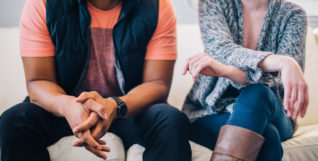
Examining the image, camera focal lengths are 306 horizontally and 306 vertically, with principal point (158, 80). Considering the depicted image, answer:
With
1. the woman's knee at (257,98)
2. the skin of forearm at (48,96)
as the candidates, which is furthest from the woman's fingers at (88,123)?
the woman's knee at (257,98)

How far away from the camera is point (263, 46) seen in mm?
1054

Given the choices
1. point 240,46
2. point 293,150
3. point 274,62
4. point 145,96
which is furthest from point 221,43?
point 293,150

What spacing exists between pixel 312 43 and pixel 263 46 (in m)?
0.49

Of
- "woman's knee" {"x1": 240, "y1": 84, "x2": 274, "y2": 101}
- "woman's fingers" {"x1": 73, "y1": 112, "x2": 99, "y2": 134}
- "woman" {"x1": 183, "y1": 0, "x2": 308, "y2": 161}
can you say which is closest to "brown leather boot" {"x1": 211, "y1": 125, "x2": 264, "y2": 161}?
"woman" {"x1": 183, "y1": 0, "x2": 308, "y2": 161}

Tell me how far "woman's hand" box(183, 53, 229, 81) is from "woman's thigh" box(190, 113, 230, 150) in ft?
0.54

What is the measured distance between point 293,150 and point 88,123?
629 millimetres

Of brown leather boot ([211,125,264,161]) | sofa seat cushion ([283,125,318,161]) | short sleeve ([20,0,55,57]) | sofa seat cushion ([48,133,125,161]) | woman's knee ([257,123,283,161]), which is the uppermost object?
short sleeve ([20,0,55,57])

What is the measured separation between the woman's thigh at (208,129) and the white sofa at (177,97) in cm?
3

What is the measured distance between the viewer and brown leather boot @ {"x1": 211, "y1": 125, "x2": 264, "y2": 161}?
2.40ft

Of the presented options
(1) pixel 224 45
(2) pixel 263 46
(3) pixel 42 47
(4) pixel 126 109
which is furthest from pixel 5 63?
(2) pixel 263 46

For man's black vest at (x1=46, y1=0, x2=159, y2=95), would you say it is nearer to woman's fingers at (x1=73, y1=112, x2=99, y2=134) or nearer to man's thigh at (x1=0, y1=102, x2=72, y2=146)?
man's thigh at (x1=0, y1=102, x2=72, y2=146)

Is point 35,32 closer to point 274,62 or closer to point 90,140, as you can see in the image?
point 90,140

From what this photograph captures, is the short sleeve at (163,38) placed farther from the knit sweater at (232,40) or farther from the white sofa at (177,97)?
the white sofa at (177,97)

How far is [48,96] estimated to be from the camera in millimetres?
891
